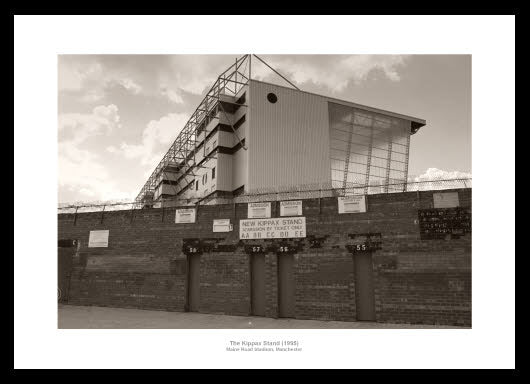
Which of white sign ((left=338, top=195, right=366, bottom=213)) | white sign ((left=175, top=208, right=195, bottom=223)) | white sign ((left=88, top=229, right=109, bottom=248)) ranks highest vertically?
white sign ((left=338, top=195, right=366, bottom=213))

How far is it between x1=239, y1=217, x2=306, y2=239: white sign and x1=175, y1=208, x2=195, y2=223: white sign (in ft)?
6.32

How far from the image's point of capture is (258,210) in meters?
13.4

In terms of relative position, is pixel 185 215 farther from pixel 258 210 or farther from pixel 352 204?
pixel 352 204

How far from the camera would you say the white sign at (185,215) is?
554 inches

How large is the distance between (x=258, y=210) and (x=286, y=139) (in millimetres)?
12447

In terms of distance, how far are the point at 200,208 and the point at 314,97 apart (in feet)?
52.6

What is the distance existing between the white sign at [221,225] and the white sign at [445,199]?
6.79 meters

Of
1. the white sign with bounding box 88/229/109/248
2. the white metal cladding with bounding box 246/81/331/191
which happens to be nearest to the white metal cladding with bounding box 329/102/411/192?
the white metal cladding with bounding box 246/81/331/191

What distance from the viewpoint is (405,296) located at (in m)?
11.3

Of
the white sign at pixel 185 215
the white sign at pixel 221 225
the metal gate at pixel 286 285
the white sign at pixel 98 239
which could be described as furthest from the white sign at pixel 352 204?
the white sign at pixel 98 239

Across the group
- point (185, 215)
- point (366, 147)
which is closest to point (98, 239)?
point (185, 215)

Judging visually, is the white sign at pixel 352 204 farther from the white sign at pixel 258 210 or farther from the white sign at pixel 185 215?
the white sign at pixel 185 215

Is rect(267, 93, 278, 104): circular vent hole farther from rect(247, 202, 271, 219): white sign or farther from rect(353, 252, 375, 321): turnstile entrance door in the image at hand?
rect(353, 252, 375, 321): turnstile entrance door

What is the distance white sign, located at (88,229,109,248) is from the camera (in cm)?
1507
